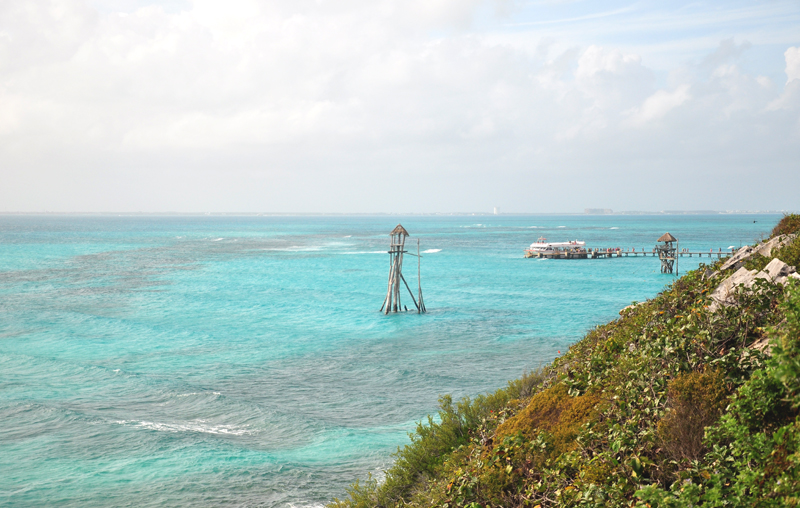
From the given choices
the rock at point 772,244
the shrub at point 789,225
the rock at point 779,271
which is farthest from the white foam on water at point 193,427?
the shrub at point 789,225

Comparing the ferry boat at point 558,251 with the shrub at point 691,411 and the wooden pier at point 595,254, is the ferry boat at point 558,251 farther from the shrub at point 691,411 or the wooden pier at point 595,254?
the shrub at point 691,411

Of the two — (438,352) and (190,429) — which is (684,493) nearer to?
(190,429)

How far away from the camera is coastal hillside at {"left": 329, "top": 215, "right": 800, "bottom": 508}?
4.50 meters

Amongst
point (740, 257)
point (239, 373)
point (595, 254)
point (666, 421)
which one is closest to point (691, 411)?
point (666, 421)

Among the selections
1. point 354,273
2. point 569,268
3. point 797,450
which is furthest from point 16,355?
point 569,268

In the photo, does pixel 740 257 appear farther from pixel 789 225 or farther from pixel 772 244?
pixel 789 225

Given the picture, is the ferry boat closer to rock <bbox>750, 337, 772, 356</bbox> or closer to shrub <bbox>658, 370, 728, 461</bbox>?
rock <bbox>750, 337, 772, 356</bbox>

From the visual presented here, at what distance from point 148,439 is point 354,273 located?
4023 centimetres

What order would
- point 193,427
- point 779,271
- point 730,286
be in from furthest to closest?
point 193,427 → point 730,286 → point 779,271

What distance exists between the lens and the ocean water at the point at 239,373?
1228 centimetres

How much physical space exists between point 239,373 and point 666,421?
1705cm

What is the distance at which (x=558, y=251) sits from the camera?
69.2 meters

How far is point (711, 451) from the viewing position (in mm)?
5004

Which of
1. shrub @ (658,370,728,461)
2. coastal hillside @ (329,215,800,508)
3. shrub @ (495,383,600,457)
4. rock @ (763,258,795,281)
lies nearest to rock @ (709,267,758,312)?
coastal hillside @ (329,215,800,508)
